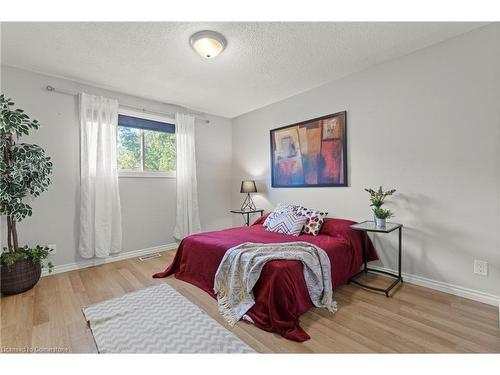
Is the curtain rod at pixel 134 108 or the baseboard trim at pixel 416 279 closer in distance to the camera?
the baseboard trim at pixel 416 279

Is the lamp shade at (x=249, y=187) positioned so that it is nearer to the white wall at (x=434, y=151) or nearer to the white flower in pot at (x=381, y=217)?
the white wall at (x=434, y=151)

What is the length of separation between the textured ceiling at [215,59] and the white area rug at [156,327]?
2.37m

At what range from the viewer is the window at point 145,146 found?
341 centimetres

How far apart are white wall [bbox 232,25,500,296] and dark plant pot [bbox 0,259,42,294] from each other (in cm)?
347

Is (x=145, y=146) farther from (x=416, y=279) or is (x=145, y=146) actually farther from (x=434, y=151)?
(x=416, y=279)

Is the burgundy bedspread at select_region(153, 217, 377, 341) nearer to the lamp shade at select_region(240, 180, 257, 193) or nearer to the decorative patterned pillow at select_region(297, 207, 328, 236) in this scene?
the decorative patterned pillow at select_region(297, 207, 328, 236)

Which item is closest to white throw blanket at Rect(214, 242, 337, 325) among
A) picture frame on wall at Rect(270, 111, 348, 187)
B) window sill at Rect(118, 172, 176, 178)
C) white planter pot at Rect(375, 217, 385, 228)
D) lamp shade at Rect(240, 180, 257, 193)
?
white planter pot at Rect(375, 217, 385, 228)

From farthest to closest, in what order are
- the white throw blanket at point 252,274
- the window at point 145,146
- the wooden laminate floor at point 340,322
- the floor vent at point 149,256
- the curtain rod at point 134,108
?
the window at point 145,146, the floor vent at point 149,256, the curtain rod at point 134,108, the white throw blanket at point 252,274, the wooden laminate floor at point 340,322

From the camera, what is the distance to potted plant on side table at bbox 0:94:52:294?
2.18 m

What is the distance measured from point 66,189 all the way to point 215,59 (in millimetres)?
2406

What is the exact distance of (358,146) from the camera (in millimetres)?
2834

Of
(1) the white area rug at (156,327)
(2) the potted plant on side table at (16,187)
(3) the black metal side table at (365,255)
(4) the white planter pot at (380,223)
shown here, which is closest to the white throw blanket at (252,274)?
(1) the white area rug at (156,327)

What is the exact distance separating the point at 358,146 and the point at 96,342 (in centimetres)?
309
